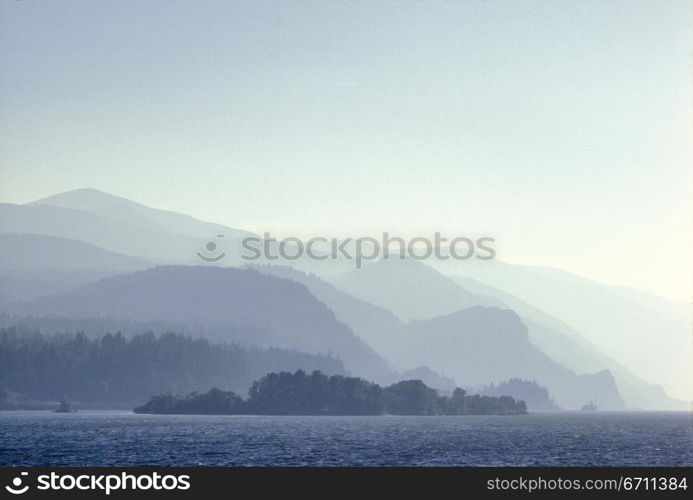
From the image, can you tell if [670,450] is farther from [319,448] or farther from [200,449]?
[200,449]

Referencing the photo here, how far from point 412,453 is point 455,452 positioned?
6.75 metres
